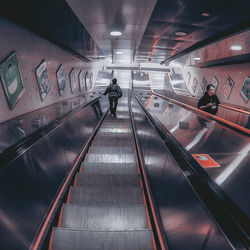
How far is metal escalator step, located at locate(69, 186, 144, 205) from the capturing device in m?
2.54

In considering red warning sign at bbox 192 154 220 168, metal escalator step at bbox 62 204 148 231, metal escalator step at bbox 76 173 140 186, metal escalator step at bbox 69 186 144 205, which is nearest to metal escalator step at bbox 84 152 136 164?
metal escalator step at bbox 76 173 140 186

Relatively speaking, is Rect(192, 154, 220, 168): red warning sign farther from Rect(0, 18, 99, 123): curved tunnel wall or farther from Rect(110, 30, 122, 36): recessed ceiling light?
Rect(110, 30, 122, 36): recessed ceiling light

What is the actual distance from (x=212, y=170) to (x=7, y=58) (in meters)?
4.69

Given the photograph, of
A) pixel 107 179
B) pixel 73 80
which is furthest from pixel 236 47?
pixel 73 80

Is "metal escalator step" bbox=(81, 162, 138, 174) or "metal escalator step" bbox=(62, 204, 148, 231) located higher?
"metal escalator step" bbox=(62, 204, 148, 231)

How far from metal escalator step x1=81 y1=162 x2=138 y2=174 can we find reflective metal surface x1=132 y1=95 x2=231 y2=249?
114 centimetres

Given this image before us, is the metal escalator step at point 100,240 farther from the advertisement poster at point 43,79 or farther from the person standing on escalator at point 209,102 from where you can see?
the advertisement poster at point 43,79

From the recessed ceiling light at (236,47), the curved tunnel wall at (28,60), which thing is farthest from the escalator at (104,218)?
the recessed ceiling light at (236,47)

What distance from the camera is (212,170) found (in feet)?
5.90

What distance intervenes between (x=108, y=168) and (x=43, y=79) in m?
4.32

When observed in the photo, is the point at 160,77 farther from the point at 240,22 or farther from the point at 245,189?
the point at 245,189

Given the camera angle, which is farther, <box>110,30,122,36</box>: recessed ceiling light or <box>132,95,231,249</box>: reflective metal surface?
<box>110,30,122,36</box>: recessed ceiling light

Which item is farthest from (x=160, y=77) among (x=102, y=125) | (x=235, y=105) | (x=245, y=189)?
(x=245, y=189)

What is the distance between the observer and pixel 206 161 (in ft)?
6.64
